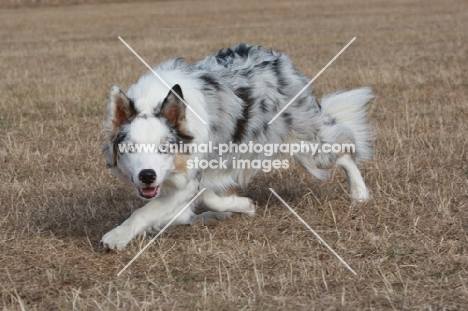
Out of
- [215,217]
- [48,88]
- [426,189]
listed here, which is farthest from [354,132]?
[48,88]

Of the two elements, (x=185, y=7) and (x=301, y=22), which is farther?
(x=185, y=7)

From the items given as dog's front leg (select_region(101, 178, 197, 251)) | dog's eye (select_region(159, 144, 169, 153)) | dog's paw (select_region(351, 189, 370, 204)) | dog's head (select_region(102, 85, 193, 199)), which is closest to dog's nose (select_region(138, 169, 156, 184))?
dog's head (select_region(102, 85, 193, 199))

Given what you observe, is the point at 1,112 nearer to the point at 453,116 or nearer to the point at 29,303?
the point at 453,116

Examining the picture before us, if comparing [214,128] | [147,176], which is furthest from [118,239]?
[214,128]

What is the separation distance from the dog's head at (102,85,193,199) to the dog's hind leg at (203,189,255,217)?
78 centimetres

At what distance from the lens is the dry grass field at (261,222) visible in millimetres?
4695

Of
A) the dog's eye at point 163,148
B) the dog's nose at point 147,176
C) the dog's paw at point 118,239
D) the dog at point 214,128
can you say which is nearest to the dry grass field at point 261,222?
the dog's paw at point 118,239

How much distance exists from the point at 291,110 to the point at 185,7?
114 feet

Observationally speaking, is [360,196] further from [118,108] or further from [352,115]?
[118,108]

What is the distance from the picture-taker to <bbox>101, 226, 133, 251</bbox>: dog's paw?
5484 millimetres

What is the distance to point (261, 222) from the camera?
6.33m

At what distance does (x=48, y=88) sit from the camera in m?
13.2

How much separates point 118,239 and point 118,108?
3.14ft

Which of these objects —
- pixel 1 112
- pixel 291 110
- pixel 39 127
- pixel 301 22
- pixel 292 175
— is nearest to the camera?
pixel 291 110
